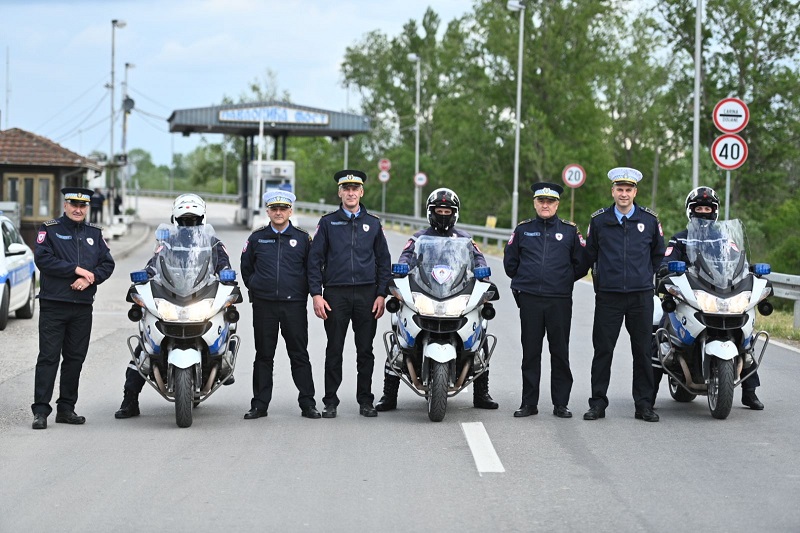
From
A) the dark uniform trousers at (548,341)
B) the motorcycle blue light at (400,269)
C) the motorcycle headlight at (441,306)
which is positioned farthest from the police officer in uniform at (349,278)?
the dark uniform trousers at (548,341)

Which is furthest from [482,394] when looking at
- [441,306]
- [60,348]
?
[60,348]

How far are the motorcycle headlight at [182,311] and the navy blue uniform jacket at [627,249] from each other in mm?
3246

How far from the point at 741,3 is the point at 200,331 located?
33.2 metres

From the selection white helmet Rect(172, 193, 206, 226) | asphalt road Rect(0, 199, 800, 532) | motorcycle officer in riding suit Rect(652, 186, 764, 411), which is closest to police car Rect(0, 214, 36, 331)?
asphalt road Rect(0, 199, 800, 532)

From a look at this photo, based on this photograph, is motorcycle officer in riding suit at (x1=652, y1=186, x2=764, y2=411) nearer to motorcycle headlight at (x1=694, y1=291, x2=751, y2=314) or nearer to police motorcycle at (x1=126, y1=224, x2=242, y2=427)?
motorcycle headlight at (x1=694, y1=291, x2=751, y2=314)

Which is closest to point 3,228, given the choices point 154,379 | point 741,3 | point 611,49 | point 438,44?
point 154,379

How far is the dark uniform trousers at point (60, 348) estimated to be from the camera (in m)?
9.61

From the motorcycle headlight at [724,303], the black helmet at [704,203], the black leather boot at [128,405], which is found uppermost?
the black helmet at [704,203]

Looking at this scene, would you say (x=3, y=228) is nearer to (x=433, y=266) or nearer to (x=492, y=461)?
(x=433, y=266)

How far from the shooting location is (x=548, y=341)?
1005 cm

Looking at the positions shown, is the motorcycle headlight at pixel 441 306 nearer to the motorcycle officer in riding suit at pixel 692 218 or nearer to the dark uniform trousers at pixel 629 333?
the dark uniform trousers at pixel 629 333

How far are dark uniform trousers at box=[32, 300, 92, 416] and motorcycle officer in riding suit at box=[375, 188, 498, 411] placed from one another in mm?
2511

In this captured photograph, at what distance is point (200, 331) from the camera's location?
949cm

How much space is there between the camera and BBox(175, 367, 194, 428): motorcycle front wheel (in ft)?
30.6
